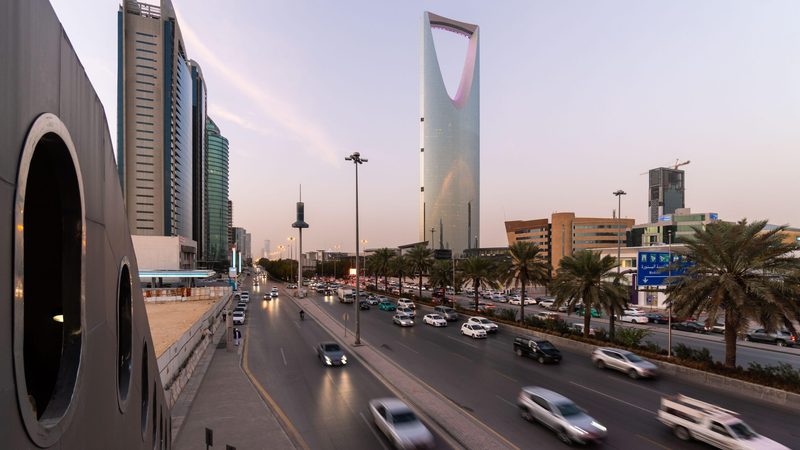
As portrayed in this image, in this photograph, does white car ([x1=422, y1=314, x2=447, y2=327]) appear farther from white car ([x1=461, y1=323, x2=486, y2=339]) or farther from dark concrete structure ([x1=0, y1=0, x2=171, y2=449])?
dark concrete structure ([x1=0, y1=0, x2=171, y2=449])

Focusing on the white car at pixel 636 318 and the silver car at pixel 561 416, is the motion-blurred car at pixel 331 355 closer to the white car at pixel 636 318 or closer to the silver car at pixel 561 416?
the silver car at pixel 561 416

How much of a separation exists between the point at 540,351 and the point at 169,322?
95.6ft

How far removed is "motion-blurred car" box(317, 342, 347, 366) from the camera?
2336 cm

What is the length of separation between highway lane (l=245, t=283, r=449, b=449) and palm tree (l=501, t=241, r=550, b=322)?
17.5 meters

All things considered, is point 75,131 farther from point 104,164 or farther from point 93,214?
point 104,164

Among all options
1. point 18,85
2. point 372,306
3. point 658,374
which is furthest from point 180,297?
point 18,85

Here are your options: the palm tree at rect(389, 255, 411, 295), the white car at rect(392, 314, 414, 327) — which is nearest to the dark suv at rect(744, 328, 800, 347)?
the white car at rect(392, 314, 414, 327)

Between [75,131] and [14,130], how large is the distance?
172 cm

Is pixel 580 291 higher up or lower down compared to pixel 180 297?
higher up

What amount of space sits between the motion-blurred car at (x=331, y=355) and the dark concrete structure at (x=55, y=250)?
685 inches

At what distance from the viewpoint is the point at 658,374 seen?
2170cm

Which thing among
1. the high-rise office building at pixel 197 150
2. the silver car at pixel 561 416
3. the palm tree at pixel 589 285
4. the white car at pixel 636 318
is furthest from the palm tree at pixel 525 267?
the high-rise office building at pixel 197 150

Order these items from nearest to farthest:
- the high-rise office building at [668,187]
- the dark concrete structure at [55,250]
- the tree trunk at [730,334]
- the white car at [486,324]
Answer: the dark concrete structure at [55,250] < the tree trunk at [730,334] < the white car at [486,324] < the high-rise office building at [668,187]

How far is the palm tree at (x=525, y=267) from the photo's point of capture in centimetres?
3559
